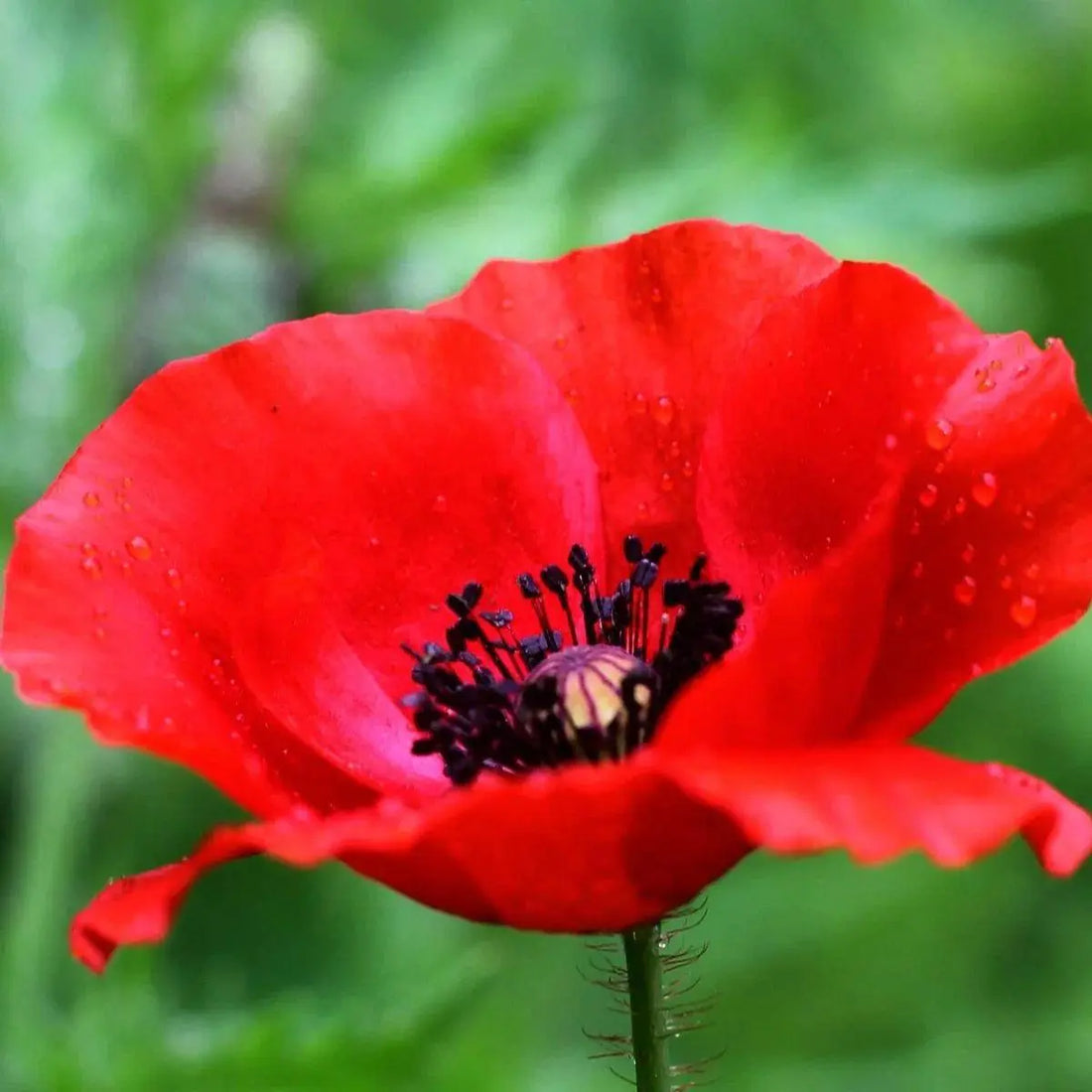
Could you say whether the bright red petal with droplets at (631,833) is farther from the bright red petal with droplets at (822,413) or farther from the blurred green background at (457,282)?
the blurred green background at (457,282)

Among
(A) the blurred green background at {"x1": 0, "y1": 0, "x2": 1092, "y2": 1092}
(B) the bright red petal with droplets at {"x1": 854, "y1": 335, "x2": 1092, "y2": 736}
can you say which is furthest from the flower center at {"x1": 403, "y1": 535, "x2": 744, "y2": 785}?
(A) the blurred green background at {"x1": 0, "y1": 0, "x2": 1092, "y2": 1092}

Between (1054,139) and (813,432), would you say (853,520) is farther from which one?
(1054,139)

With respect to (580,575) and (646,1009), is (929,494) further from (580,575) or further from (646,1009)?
(646,1009)

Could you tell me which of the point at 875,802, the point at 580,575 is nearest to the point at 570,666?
the point at 580,575

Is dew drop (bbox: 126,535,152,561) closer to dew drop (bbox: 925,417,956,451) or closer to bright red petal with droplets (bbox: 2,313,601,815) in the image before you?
bright red petal with droplets (bbox: 2,313,601,815)

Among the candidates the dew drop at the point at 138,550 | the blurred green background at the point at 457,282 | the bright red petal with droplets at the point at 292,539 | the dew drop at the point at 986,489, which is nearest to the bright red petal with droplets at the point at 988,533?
the dew drop at the point at 986,489

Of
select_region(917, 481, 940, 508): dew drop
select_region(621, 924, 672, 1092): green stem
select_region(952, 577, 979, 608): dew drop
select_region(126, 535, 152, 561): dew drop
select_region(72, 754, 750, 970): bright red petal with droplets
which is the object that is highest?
select_region(126, 535, 152, 561): dew drop

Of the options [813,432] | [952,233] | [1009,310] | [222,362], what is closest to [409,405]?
[222,362]
